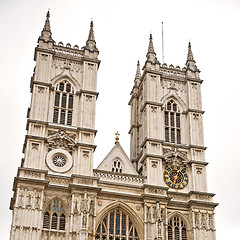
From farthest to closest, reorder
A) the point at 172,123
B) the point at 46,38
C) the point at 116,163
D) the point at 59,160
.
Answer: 1. the point at 46,38
2. the point at 172,123
3. the point at 116,163
4. the point at 59,160

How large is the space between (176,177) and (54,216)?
1041 cm

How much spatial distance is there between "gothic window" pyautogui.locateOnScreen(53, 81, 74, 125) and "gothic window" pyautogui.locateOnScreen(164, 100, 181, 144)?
8271 mm

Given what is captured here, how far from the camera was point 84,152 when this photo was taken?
38594 mm

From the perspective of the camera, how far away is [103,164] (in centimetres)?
3969

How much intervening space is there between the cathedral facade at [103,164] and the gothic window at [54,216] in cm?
7

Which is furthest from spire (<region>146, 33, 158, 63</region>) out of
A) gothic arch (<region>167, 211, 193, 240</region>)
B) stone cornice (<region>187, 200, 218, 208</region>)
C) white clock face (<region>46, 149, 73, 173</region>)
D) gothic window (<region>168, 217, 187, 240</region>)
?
gothic window (<region>168, 217, 187, 240</region>)

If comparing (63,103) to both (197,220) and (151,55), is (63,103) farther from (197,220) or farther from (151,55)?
(197,220)

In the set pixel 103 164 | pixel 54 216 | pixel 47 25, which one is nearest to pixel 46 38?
pixel 47 25

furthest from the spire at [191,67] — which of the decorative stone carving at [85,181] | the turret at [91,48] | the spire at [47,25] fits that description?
the decorative stone carving at [85,181]

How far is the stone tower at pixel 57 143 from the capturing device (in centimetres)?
3506

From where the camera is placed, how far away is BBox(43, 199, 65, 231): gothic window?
116ft

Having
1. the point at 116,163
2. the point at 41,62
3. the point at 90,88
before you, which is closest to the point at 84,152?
the point at 116,163

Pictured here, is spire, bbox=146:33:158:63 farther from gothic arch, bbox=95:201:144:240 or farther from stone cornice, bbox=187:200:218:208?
gothic arch, bbox=95:201:144:240

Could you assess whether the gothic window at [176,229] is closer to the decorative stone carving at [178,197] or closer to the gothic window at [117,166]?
the decorative stone carving at [178,197]
